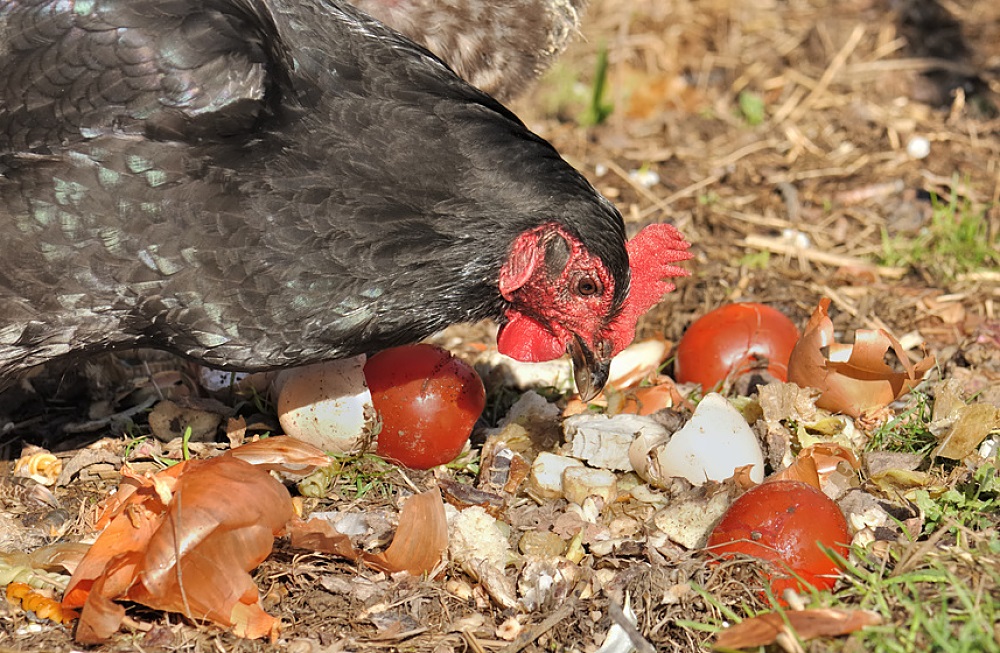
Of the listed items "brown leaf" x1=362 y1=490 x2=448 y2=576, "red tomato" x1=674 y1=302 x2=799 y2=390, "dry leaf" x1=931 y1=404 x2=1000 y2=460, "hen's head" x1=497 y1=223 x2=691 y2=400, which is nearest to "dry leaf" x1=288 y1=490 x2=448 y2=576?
"brown leaf" x1=362 y1=490 x2=448 y2=576

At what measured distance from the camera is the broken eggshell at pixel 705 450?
3066mm

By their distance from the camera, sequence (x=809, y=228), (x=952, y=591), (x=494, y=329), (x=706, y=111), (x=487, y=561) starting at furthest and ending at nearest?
(x=706, y=111) → (x=809, y=228) → (x=494, y=329) → (x=487, y=561) → (x=952, y=591)

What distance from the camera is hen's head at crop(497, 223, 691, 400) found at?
294 cm

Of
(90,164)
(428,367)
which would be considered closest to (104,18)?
(90,164)

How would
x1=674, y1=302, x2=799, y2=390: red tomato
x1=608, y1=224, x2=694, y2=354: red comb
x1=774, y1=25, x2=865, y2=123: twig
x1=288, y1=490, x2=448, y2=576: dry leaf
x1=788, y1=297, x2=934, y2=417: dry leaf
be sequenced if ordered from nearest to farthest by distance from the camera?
1. x1=288, y1=490, x2=448, y2=576: dry leaf
2. x1=608, y1=224, x2=694, y2=354: red comb
3. x1=788, y1=297, x2=934, y2=417: dry leaf
4. x1=674, y1=302, x2=799, y2=390: red tomato
5. x1=774, y1=25, x2=865, y2=123: twig

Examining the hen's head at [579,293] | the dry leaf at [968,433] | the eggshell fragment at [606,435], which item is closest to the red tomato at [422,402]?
the hen's head at [579,293]

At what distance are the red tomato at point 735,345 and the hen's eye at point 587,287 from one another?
0.80 meters

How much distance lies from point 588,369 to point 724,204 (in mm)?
2148

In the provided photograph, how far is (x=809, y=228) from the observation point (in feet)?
15.9

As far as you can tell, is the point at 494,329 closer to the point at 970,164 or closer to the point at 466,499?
the point at 466,499

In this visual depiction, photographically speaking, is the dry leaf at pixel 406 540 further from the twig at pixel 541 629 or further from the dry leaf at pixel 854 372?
the dry leaf at pixel 854 372

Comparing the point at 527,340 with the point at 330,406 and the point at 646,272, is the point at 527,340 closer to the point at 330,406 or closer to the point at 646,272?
the point at 646,272

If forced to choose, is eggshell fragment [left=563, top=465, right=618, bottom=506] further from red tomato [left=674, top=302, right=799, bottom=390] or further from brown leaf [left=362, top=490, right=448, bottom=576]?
red tomato [left=674, top=302, right=799, bottom=390]

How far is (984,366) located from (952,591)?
163 centimetres
